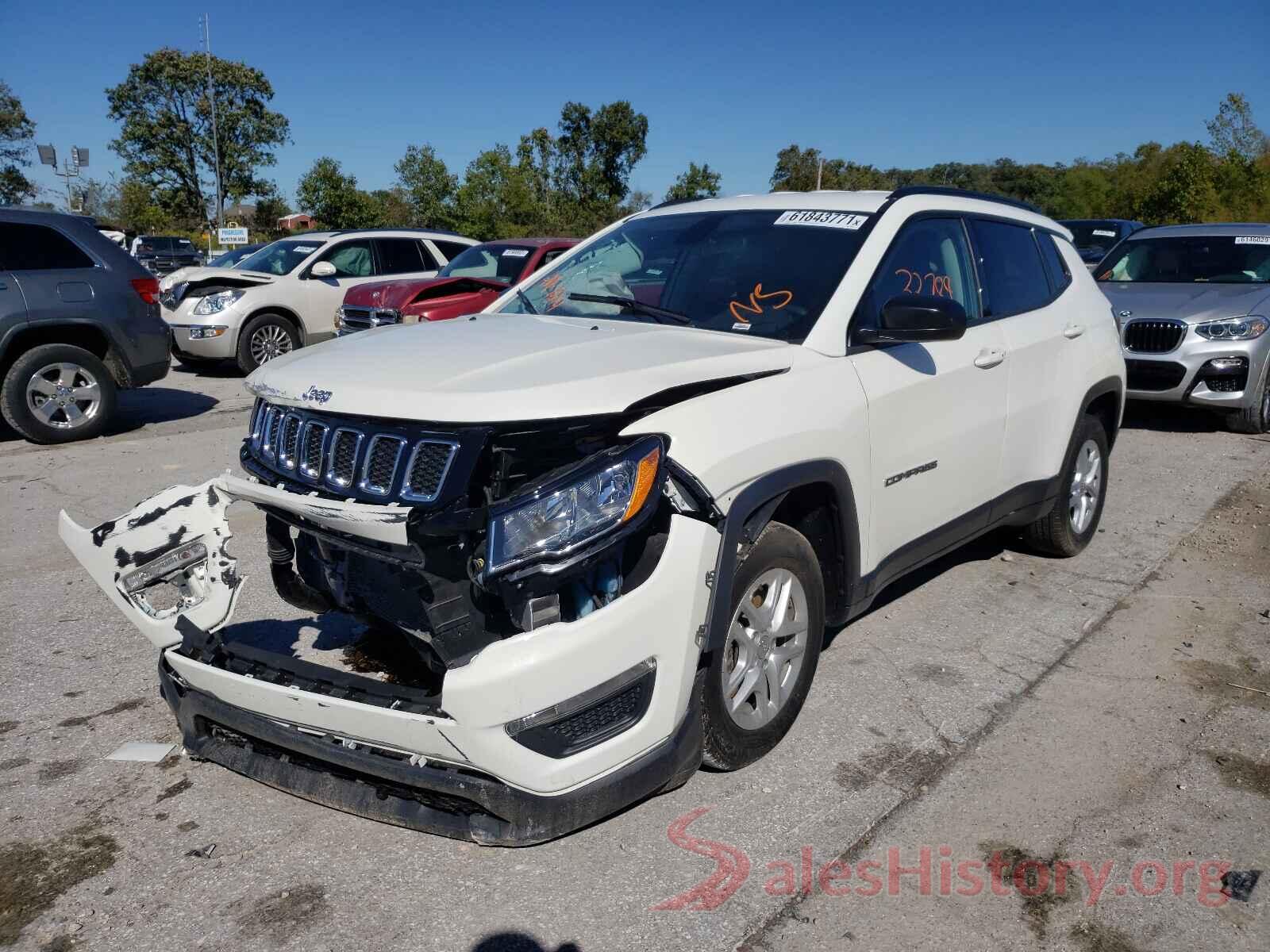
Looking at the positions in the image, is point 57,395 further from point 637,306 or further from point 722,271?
point 722,271

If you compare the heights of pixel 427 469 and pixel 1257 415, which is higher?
pixel 427 469

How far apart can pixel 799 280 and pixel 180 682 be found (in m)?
2.56

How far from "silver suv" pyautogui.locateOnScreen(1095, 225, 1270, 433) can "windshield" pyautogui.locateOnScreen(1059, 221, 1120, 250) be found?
6766 mm

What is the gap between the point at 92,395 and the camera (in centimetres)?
876

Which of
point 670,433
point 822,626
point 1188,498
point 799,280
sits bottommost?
point 1188,498

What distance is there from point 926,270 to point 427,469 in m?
2.51

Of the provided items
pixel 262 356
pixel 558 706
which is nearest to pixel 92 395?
pixel 262 356

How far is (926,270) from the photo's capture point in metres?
4.24

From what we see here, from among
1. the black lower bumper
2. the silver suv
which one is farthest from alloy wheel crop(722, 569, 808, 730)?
the silver suv

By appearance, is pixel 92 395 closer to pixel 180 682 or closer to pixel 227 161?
pixel 180 682

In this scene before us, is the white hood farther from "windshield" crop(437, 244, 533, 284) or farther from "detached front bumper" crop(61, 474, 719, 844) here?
"windshield" crop(437, 244, 533, 284)

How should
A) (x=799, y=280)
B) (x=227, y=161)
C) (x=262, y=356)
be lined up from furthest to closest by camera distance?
1. (x=227, y=161)
2. (x=262, y=356)
3. (x=799, y=280)

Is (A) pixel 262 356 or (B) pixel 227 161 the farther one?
(B) pixel 227 161

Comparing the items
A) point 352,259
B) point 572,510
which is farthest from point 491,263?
point 572,510
